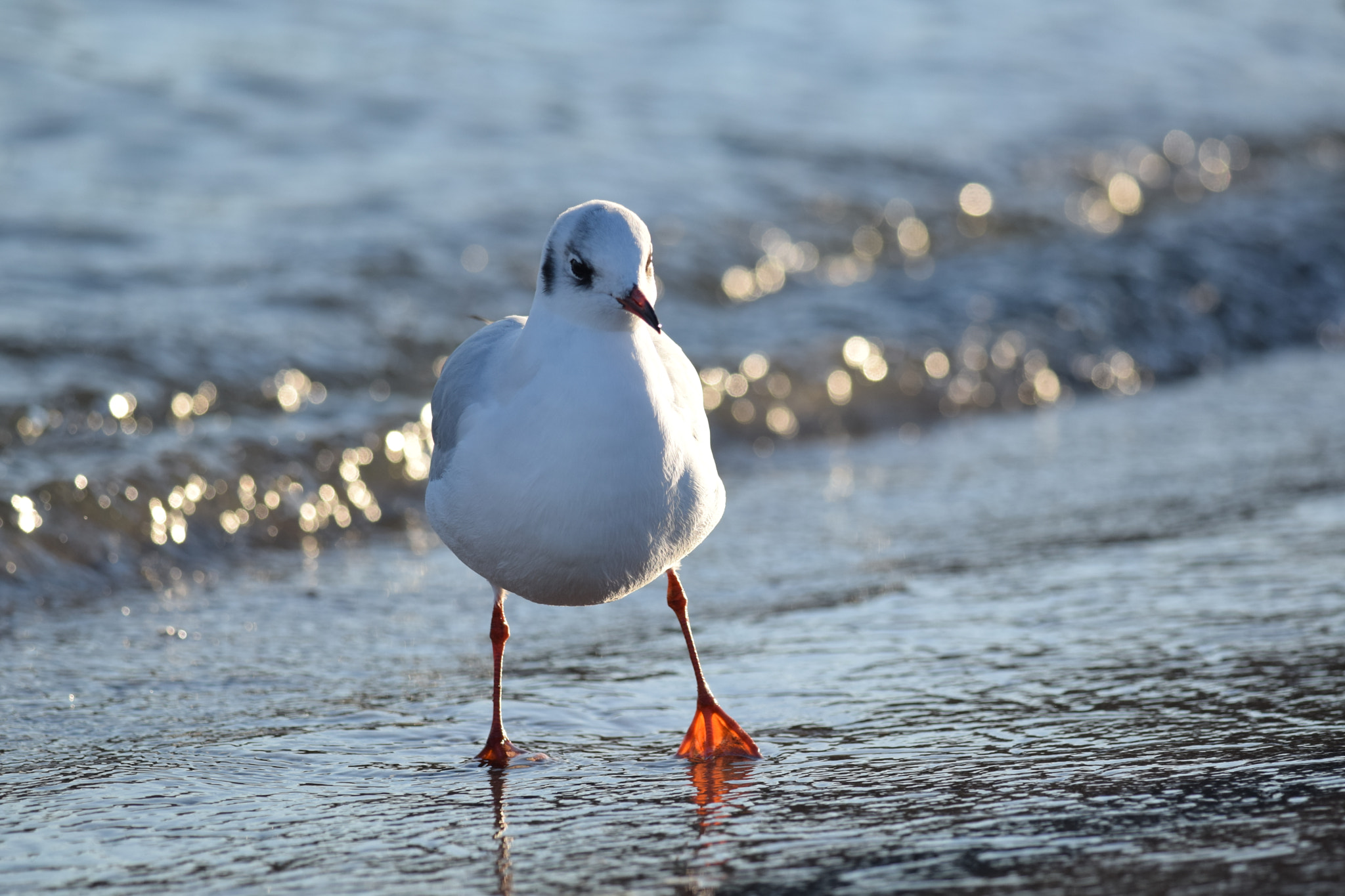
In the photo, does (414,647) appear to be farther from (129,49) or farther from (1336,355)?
(129,49)

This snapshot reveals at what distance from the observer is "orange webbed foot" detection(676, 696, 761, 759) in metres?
3.58

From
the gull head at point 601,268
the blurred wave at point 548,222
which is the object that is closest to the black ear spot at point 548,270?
the gull head at point 601,268

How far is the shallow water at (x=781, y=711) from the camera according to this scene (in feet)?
9.62

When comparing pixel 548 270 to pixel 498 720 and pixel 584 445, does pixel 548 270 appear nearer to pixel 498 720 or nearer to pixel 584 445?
pixel 584 445

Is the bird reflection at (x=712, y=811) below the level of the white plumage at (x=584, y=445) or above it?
below

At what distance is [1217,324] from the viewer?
28.7ft

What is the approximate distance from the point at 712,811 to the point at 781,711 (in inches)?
28.6

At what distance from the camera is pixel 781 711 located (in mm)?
3947

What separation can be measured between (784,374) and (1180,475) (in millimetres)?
2090

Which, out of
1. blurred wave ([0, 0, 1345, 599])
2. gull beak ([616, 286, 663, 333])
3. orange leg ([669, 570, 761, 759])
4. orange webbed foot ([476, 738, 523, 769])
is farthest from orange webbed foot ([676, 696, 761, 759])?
blurred wave ([0, 0, 1345, 599])

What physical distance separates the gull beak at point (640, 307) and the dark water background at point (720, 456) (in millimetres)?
972

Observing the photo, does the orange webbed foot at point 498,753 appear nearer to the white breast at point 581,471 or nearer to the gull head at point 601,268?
the white breast at point 581,471

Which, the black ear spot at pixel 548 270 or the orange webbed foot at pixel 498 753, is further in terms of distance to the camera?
the orange webbed foot at pixel 498 753

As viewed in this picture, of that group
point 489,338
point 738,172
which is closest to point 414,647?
point 489,338
